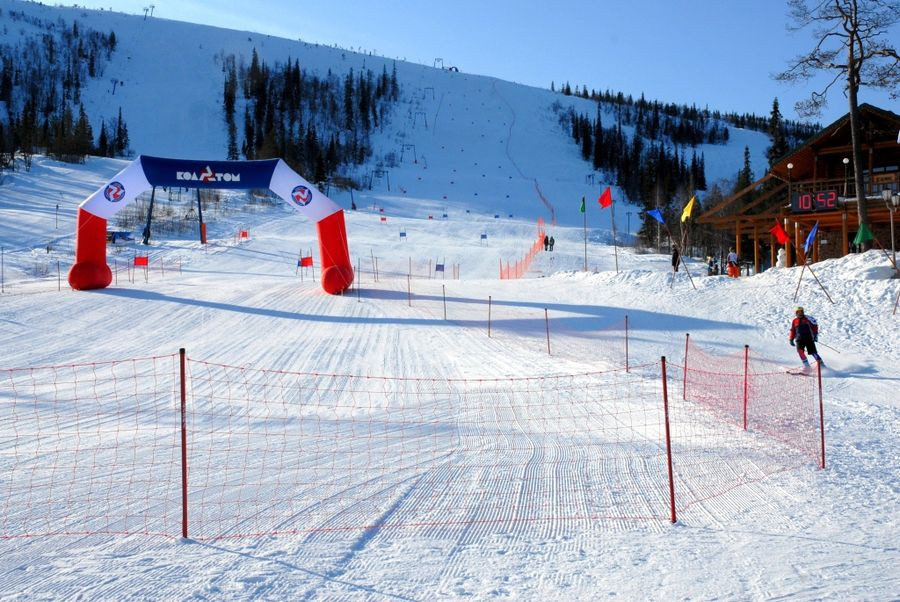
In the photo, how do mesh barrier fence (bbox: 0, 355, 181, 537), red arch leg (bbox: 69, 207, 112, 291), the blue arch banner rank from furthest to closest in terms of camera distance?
1. the blue arch banner
2. red arch leg (bbox: 69, 207, 112, 291)
3. mesh barrier fence (bbox: 0, 355, 181, 537)

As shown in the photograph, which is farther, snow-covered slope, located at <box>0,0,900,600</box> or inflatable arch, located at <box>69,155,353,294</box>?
inflatable arch, located at <box>69,155,353,294</box>

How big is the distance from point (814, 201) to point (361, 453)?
24.3m

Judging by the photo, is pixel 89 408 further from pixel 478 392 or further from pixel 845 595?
pixel 845 595

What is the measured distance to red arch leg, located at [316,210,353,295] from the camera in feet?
75.9

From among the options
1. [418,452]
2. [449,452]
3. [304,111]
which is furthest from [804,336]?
[304,111]

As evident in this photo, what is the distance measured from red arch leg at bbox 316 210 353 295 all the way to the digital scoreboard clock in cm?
1823

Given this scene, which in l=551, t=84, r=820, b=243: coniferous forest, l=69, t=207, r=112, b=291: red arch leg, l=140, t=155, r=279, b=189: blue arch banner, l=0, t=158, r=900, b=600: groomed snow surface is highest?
l=551, t=84, r=820, b=243: coniferous forest

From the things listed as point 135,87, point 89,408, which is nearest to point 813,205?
point 89,408

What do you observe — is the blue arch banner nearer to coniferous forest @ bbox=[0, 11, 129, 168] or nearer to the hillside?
the hillside

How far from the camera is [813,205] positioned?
84.8 ft

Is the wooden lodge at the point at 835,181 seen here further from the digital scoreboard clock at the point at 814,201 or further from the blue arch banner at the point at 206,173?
the blue arch banner at the point at 206,173

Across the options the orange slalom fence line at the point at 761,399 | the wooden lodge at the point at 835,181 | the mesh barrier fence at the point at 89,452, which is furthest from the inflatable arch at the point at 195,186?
the wooden lodge at the point at 835,181

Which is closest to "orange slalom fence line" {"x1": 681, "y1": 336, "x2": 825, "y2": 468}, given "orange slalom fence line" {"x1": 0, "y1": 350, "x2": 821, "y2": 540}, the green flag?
"orange slalom fence line" {"x1": 0, "y1": 350, "x2": 821, "y2": 540}

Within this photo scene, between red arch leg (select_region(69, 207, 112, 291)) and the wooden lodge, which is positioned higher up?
the wooden lodge
